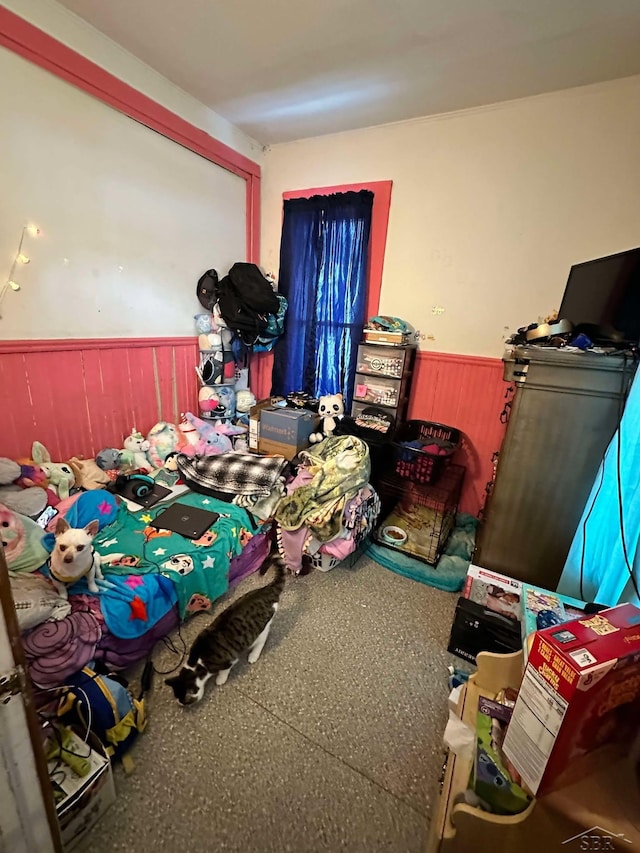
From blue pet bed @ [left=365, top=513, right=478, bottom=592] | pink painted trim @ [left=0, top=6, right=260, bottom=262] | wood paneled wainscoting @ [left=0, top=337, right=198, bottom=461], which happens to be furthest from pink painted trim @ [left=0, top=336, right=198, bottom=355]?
blue pet bed @ [left=365, top=513, right=478, bottom=592]

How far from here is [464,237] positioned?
2430mm

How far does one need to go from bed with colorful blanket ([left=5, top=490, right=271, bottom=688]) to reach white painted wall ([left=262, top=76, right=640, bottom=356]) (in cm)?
200

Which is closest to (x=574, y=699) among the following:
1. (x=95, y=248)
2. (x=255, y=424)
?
(x=255, y=424)

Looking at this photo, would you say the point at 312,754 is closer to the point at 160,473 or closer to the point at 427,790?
the point at 427,790

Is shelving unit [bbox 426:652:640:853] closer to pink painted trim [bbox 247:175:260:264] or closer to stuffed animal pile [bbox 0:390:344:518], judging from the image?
stuffed animal pile [bbox 0:390:344:518]

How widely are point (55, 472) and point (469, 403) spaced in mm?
2631

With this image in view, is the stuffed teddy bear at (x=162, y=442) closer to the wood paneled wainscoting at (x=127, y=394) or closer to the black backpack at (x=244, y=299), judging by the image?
the wood paneled wainscoting at (x=127, y=394)

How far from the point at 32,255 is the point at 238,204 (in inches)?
64.9

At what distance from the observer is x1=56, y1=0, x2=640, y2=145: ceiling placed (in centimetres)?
157

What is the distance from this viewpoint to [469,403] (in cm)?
260

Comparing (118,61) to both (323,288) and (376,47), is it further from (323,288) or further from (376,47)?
(323,288)

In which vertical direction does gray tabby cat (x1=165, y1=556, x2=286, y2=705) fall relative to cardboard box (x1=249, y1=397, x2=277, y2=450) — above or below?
below

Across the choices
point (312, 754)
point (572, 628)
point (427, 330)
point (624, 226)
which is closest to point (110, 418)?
point (312, 754)

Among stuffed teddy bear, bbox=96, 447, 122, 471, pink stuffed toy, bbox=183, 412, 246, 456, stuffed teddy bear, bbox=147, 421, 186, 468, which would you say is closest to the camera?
stuffed teddy bear, bbox=96, 447, 122, 471
